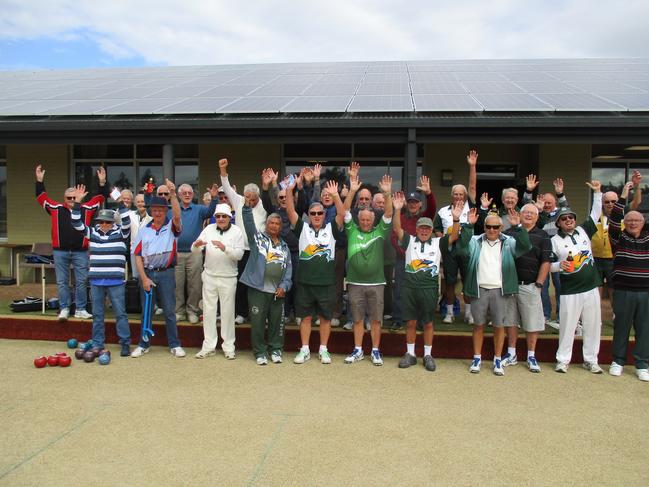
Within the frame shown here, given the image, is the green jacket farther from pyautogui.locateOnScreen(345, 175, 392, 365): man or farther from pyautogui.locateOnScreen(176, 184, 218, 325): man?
pyautogui.locateOnScreen(176, 184, 218, 325): man

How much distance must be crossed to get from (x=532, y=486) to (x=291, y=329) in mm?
3423

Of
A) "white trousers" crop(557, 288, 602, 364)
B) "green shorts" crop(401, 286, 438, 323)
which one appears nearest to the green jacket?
"green shorts" crop(401, 286, 438, 323)

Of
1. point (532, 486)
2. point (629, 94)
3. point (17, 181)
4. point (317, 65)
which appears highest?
point (317, 65)

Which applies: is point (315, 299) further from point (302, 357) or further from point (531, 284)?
point (531, 284)

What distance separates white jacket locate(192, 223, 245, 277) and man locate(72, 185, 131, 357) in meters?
0.86

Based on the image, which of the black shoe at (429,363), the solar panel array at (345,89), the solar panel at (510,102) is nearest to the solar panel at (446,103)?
the solar panel array at (345,89)

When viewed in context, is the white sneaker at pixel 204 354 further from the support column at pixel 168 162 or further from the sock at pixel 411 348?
the support column at pixel 168 162

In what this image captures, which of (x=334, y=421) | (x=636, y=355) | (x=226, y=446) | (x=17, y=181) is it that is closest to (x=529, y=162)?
(x=636, y=355)

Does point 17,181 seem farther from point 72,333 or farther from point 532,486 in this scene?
point 532,486

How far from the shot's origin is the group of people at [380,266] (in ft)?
17.5

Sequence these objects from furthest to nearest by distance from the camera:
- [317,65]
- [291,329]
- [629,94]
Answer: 1. [317,65]
2. [629,94]
3. [291,329]

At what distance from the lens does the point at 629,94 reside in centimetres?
804

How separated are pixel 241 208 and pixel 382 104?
307 cm

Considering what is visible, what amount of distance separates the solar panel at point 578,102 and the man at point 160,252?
537cm
